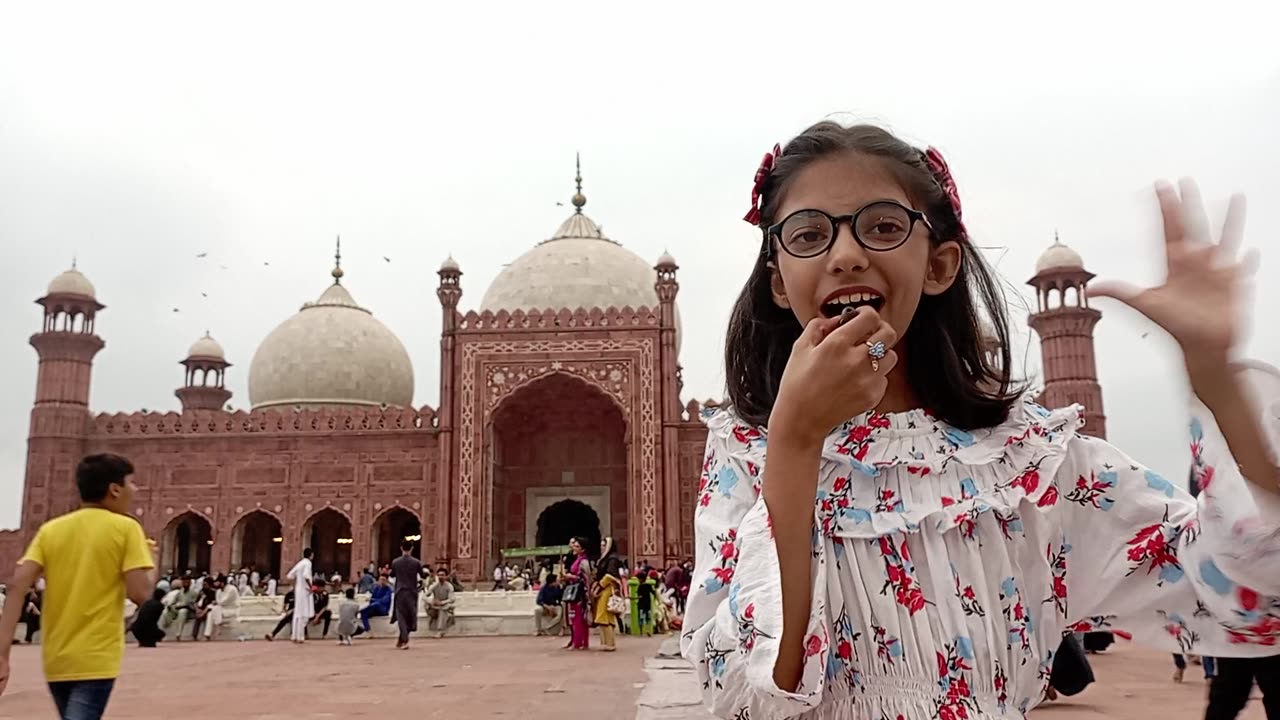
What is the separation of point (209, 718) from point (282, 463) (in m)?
16.3

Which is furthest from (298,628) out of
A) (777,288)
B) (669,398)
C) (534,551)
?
(777,288)

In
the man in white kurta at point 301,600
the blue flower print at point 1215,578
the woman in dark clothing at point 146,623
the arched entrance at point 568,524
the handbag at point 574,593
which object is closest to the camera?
the blue flower print at point 1215,578

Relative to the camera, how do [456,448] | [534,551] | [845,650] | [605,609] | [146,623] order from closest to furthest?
[845,650] → [605,609] → [146,623] → [534,551] → [456,448]

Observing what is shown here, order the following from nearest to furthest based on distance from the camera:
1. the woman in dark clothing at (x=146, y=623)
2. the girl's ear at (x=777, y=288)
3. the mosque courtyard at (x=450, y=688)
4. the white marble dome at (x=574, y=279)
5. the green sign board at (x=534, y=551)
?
1. the girl's ear at (x=777, y=288)
2. the mosque courtyard at (x=450, y=688)
3. the woman in dark clothing at (x=146, y=623)
4. the green sign board at (x=534, y=551)
5. the white marble dome at (x=574, y=279)

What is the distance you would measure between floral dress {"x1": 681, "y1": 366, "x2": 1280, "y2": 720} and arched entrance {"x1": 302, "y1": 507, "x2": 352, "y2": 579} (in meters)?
21.1

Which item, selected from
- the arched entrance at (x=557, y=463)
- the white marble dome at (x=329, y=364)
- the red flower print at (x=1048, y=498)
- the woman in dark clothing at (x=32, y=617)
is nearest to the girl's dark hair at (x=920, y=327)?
the red flower print at (x=1048, y=498)

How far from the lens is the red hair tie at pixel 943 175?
119 cm

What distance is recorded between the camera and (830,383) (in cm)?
93

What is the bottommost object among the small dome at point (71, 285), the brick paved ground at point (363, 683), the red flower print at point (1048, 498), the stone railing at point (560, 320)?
the brick paved ground at point (363, 683)

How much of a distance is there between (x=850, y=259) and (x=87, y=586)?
2497 mm

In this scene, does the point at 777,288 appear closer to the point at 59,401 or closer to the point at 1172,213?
the point at 1172,213

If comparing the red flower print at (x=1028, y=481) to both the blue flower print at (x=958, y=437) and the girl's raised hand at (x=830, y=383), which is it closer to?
the blue flower print at (x=958, y=437)

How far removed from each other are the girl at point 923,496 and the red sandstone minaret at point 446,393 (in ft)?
58.8

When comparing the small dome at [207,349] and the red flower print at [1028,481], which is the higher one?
the small dome at [207,349]
